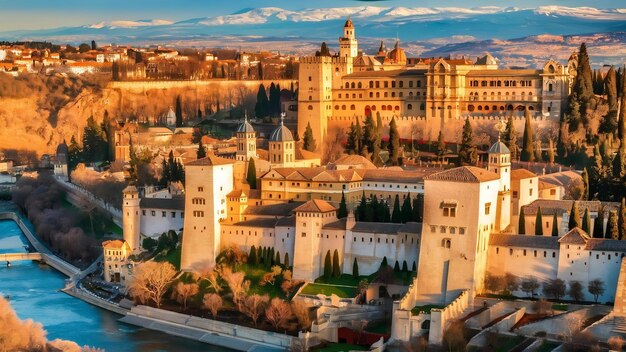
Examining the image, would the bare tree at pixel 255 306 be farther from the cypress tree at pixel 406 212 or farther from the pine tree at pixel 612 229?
the pine tree at pixel 612 229

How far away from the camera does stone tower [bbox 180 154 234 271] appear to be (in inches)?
1200

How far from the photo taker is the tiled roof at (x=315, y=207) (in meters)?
28.7

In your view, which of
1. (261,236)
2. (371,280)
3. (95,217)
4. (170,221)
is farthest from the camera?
(95,217)

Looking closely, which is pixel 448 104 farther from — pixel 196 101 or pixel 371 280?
pixel 196 101

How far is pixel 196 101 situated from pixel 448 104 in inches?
873

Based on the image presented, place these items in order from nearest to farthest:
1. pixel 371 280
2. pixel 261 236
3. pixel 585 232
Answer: pixel 585 232 < pixel 371 280 < pixel 261 236

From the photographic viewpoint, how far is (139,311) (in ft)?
98.6

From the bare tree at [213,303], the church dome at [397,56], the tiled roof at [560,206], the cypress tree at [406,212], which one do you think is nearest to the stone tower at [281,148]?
the cypress tree at [406,212]

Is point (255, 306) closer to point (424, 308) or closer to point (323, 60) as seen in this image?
point (424, 308)

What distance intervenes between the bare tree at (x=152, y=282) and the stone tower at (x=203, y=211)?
0.75 meters

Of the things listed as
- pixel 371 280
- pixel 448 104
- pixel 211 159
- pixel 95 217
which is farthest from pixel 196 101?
pixel 371 280

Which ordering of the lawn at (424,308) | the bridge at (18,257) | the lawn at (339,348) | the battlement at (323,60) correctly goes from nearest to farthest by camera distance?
1. the lawn at (424,308)
2. the lawn at (339,348)
3. the bridge at (18,257)
4. the battlement at (323,60)

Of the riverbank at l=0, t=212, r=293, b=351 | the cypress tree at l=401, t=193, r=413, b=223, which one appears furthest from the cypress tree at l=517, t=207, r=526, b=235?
the riverbank at l=0, t=212, r=293, b=351

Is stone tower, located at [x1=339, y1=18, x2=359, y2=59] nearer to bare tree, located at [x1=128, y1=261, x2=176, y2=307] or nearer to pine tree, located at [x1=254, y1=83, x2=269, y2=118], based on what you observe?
pine tree, located at [x1=254, y1=83, x2=269, y2=118]
